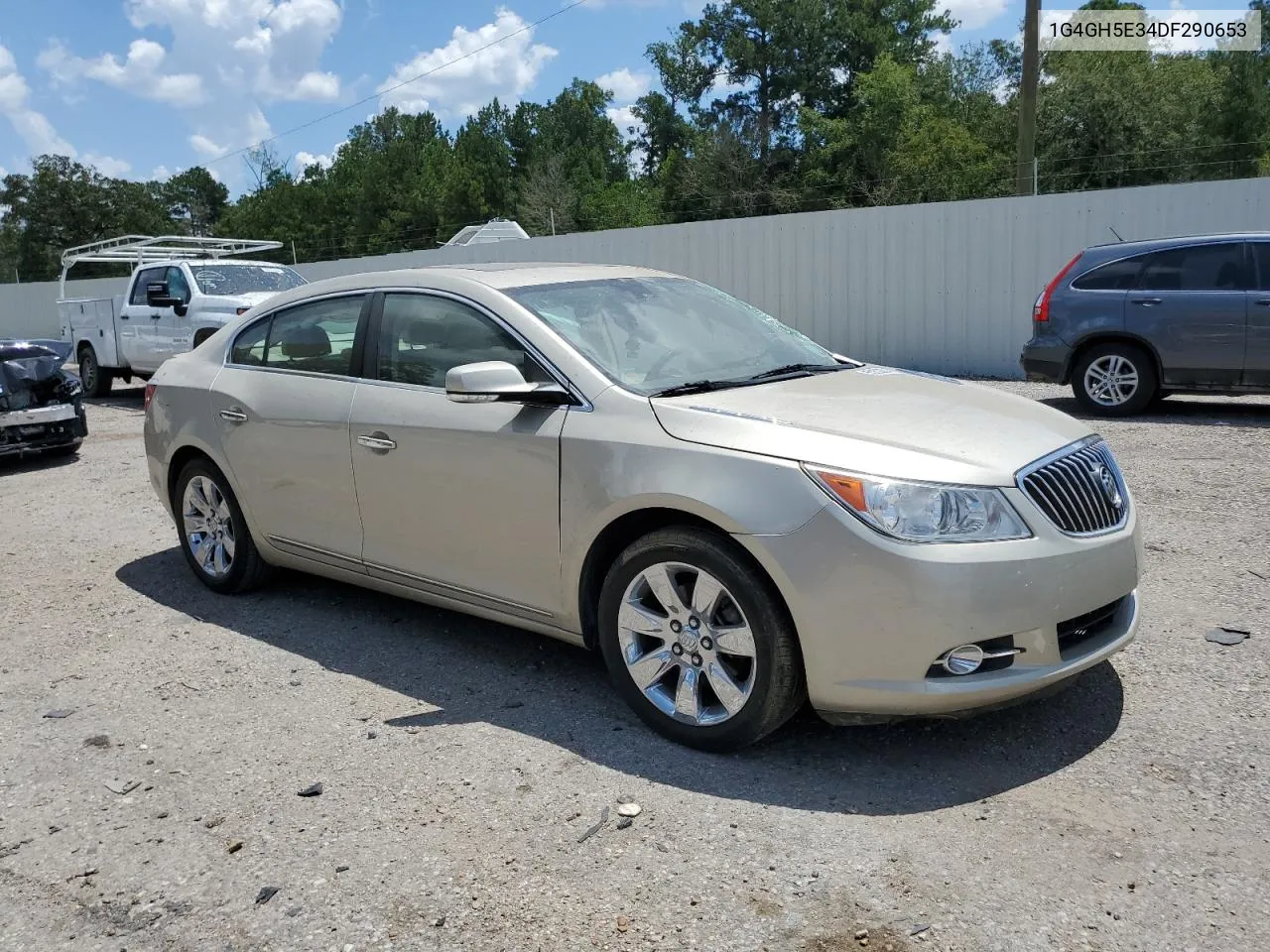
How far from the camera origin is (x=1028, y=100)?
1805 cm

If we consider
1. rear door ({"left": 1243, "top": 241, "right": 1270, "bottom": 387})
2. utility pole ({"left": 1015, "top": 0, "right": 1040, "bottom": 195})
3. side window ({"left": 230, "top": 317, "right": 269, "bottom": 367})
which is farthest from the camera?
utility pole ({"left": 1015, "top": 0, "right": 1040, "bottom": 195})

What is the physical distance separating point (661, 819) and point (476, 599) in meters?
1.45

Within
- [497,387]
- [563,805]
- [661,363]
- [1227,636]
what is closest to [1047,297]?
[1227,636]

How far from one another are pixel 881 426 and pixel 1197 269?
26.3 ft

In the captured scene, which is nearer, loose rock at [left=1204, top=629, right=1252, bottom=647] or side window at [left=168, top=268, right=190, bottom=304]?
loose rock at [left=1204, top=629, right=1252, bottom=647]

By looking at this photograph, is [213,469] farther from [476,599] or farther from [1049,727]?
[1049,727]

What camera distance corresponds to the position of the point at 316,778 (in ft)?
12.2

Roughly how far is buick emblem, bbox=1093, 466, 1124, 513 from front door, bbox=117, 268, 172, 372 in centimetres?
1382

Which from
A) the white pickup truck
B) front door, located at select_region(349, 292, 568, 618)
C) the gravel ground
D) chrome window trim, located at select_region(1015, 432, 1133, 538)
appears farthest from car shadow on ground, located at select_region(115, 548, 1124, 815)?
the white pickup truck

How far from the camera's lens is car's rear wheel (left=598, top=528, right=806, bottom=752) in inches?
139

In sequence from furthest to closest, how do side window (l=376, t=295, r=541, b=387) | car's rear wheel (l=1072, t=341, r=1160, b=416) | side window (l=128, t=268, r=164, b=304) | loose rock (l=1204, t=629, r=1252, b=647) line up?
side window (l=128, t=268, r=164, b=304), car's rear wheel (l=1072, t=341, r=1160, b=416), loose rock (l=1204, t=629, r=1252, b=647), side window (l=376, t=295, r=541, b=387)

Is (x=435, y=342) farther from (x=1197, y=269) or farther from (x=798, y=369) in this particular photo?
(x=1197, y=269)

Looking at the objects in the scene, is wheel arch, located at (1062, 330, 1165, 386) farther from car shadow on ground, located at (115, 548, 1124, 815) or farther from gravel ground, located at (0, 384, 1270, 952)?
car shadow on ground, located at (115, 548, 1124, 815)

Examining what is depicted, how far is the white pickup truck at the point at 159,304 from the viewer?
1443 cm
